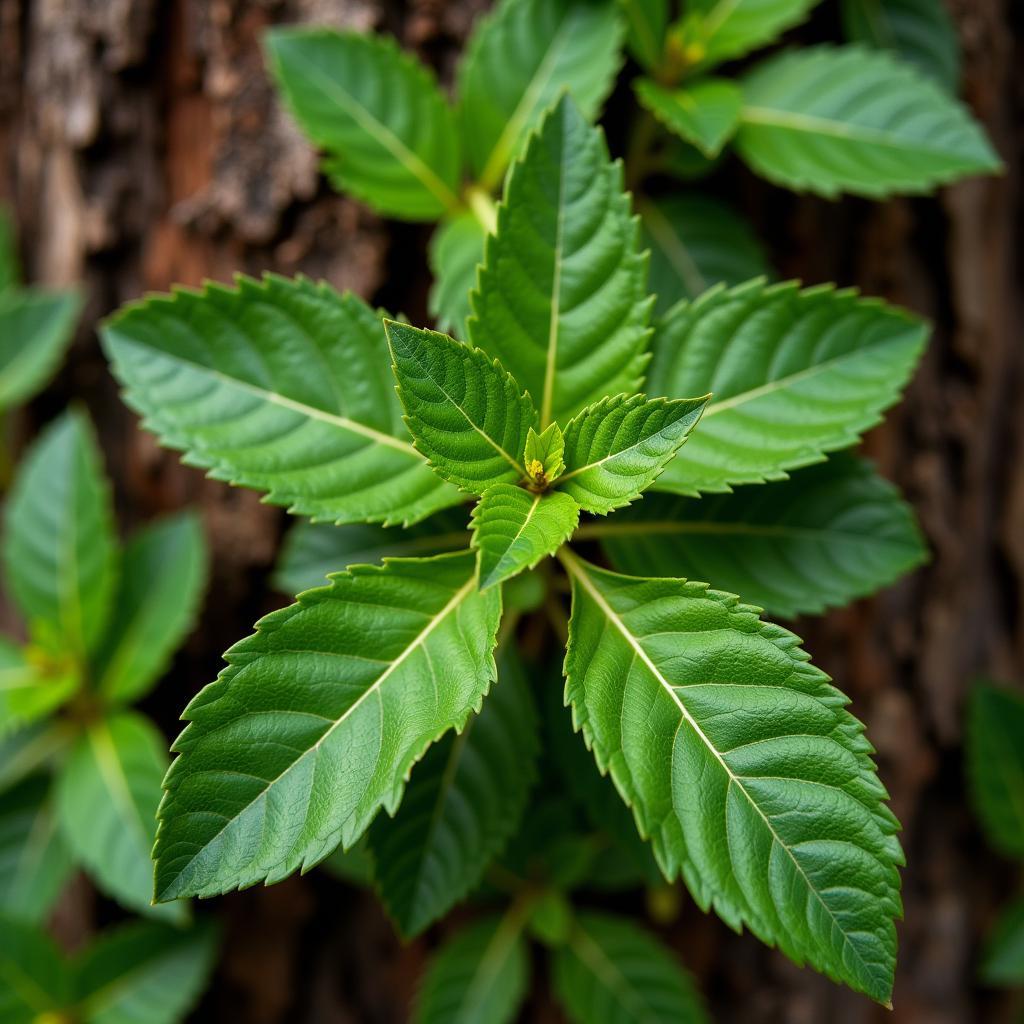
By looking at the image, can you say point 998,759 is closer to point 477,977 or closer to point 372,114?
point 477,977

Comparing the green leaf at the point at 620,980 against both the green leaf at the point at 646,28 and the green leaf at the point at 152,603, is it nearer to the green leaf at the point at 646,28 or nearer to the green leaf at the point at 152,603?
→ the green leaf at the point at 152,603

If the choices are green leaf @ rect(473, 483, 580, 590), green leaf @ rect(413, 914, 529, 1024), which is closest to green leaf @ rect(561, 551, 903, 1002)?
green leaf @ rect(473, 483, 580, 590)

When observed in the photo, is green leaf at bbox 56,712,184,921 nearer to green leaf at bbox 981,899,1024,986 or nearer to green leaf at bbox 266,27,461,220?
green leaf at bbox 266,27,461,220

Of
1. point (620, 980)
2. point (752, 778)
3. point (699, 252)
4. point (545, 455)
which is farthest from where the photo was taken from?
point (620, 980)

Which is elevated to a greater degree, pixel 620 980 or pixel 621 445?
pixel 621 445

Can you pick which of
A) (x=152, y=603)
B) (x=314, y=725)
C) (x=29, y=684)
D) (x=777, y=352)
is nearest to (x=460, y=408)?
(x=314, y=725)

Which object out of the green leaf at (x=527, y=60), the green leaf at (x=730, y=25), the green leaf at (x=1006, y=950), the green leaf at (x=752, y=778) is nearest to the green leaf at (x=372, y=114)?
the green leaf at (x=527, y=60)
